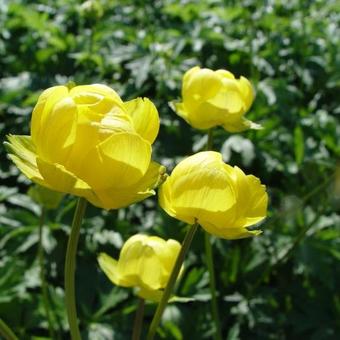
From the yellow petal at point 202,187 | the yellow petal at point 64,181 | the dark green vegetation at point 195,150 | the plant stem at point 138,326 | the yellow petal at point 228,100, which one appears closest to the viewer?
the yellow petal at point 64,181

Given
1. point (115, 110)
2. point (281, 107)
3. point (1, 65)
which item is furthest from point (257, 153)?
point (115, 110)

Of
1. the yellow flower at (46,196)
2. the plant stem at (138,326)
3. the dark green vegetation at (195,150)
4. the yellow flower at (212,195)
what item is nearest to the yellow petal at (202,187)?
the yellow flower at (212,195)

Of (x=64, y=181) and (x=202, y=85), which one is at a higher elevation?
(x=64, y=181)

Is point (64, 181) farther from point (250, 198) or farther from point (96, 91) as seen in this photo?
point (250, 198)

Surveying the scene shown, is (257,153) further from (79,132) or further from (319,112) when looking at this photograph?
(79,132)

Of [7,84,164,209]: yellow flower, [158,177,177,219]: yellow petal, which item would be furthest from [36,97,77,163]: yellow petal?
[158,177,177,219]: yellow petal

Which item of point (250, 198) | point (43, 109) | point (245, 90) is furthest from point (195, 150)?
point (43, 109)

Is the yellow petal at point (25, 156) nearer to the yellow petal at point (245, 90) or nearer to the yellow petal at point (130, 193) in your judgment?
the yellow petal at point (130, 193)

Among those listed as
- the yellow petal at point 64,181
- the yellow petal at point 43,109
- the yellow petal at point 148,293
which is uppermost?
the yellow petal at point 43,109
